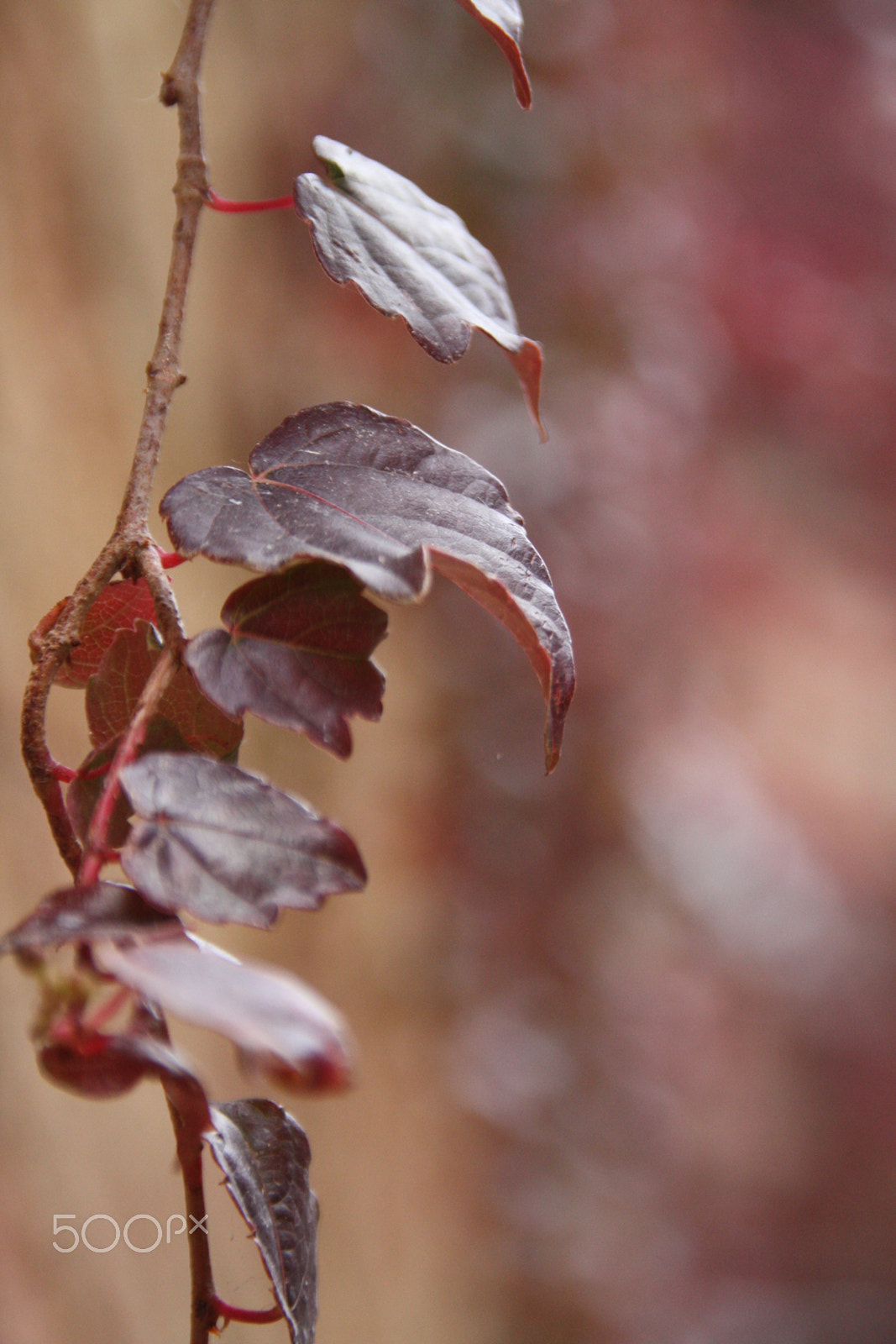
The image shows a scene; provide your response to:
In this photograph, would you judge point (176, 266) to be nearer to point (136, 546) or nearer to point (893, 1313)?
point (136, 546)

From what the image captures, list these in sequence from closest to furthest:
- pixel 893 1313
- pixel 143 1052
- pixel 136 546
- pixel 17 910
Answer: pixel 143 1052
pixel 136 546
pixel 17 910
pixel 893 1313

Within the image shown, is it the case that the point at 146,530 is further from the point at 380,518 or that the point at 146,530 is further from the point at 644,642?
the point at 644,642

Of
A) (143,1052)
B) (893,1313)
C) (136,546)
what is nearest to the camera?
(143,1052)

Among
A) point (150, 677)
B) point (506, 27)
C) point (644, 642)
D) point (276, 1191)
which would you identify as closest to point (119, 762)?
point (150, 677)

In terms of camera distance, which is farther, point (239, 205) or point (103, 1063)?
point (239, 205)

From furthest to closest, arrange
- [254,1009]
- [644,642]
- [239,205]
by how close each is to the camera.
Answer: [644,642] → [239,205] → [254,1009]

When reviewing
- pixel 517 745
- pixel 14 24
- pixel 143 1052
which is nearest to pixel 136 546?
pixel 143 1052
